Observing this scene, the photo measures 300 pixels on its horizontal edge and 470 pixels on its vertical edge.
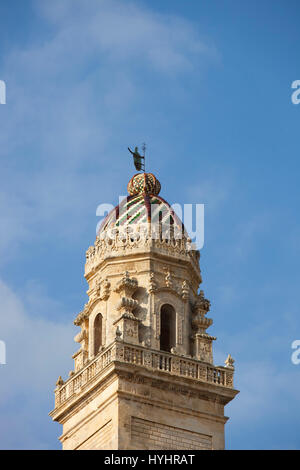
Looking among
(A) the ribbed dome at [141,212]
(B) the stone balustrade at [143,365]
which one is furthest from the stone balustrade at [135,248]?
(B) the stone balustrade at [143,365]

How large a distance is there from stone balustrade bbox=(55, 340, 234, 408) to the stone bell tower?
0.04 meters

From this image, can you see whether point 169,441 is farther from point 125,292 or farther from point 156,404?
point 125,292

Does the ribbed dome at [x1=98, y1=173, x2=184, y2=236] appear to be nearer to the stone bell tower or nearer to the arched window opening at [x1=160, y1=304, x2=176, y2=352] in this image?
the stone bell tower

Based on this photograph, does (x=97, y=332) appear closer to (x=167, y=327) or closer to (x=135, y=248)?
(x=167, y=327)

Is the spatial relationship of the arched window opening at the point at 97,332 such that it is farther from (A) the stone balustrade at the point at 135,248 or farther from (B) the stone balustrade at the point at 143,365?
(A) the stone balustrade at the point at 135,248

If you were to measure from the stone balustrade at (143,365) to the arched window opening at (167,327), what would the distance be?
1.57 meters

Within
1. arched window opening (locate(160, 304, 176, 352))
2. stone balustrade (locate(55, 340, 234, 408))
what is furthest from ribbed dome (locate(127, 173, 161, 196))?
stone balustrade (locate(55, 340, 234, 408))

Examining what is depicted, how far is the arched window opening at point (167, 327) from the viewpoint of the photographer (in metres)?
56.8

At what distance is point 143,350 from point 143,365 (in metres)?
0.69

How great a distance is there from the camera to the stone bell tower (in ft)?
176

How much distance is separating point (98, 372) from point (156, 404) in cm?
244
